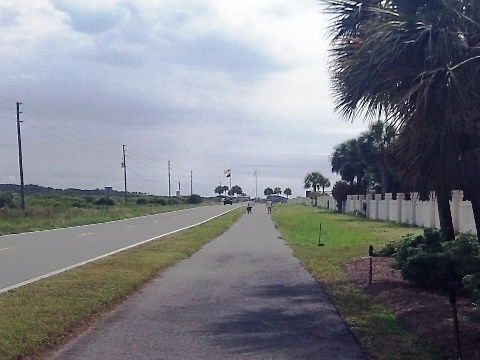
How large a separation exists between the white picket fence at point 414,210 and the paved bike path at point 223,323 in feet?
10.7

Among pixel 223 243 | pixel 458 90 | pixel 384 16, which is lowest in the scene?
pixel 223 243

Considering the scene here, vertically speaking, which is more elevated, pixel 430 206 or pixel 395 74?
pixel 395 74

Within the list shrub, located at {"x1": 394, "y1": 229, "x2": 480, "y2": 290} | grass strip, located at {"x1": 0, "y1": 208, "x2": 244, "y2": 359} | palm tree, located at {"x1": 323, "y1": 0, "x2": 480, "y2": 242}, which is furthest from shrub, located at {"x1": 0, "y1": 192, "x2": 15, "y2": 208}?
palm tree, located at {"x1": 323, "y1": 0, "x2": 480, "y2": 242}

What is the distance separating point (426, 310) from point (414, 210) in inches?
1201

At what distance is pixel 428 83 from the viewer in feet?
32.7

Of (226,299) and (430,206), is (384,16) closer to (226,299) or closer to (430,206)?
(226,299)

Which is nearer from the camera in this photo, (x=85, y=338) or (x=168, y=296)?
(x=85, y=338)

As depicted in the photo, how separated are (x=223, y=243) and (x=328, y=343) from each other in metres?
20.8

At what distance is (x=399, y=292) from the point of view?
43.1 feet

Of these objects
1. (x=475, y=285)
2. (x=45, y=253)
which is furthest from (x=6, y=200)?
(x=475, y=285)

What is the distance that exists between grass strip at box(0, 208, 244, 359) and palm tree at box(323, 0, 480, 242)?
17.7 feet

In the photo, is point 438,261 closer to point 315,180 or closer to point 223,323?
point 223,323

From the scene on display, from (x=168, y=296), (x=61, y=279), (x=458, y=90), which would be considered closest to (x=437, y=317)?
(x=458, y=90)

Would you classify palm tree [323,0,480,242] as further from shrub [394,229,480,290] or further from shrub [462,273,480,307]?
shrub [462,273,480,307]
